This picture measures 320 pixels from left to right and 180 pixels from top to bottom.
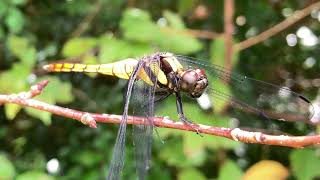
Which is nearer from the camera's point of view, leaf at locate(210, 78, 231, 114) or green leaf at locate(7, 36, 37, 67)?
leaf at locate(210, 78, 231, 114)

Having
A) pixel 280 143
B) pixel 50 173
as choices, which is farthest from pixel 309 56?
pixel 280 143

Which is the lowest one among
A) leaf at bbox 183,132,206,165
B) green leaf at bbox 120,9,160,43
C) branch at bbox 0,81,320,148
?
leaf at bbox 183,132,206,165

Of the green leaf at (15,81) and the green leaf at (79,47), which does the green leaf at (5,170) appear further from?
the green leaf at (79,47)

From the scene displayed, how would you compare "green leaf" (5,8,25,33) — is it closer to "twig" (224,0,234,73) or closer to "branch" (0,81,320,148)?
"twig" (224,0,234,73)

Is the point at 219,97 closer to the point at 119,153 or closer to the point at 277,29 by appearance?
the point at 119,153

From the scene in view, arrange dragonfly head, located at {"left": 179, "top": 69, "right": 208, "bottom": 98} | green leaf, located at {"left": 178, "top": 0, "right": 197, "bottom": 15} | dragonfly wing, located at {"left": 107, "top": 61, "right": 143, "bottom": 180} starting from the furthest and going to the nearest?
green leaf, located at {"left": 178, "top": 0, "right": 197, "bottom": 15} < dragonfly head, located at {"left": 179, "top": 69, "right": 208, "bottom": 98} < dragonfly wing, located at {"left": 107, "top": 61, "right": 143, "bottom": 180}

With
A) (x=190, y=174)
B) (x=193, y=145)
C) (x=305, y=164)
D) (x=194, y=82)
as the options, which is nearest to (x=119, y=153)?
(x=194, y=82)

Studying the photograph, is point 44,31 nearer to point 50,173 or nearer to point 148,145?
point 50,173

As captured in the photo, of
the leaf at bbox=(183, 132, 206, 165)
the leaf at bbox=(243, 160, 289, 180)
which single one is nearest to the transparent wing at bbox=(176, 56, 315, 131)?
the leaf at bbox=(183, 132, 206, 165)
